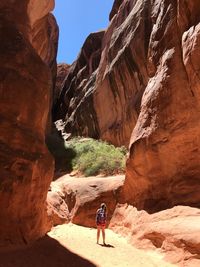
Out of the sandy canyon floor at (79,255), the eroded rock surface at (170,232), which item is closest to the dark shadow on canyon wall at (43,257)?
the sandy canyon floor at (79,255)

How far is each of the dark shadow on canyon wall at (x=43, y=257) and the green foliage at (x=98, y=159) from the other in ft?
35.6

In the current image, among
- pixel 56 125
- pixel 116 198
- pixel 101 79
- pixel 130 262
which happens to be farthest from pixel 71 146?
pixel 130 262

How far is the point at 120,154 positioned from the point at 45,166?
1233 centimetres

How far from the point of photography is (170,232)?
1109cm

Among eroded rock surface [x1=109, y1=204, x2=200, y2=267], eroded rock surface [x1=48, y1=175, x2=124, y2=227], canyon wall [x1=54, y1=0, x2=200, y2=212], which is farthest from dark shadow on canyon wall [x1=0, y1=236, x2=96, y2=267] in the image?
eroded rock surface [x1=48, y1=175, x2=124, y2=227]

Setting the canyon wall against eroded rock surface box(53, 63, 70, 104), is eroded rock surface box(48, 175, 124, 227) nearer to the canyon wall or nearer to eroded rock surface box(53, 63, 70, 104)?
the canyon wall

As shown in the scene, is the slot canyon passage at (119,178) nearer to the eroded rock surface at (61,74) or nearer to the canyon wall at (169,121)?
the canyon wall at (169,121)

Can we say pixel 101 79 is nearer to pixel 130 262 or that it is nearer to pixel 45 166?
pixel 45 166

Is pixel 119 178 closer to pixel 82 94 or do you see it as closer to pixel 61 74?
pixel 82 94

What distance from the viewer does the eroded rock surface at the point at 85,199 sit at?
55.1 feet

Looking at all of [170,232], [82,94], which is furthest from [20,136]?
[82,94]

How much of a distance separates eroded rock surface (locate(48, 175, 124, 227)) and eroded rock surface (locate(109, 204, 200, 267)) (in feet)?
6.99

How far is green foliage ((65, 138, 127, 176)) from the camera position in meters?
22.2

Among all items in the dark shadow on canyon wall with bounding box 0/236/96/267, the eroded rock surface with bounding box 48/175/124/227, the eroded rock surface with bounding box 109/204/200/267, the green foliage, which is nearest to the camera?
the dark shadow on canyon wall with bounding box 0/236/96/267
